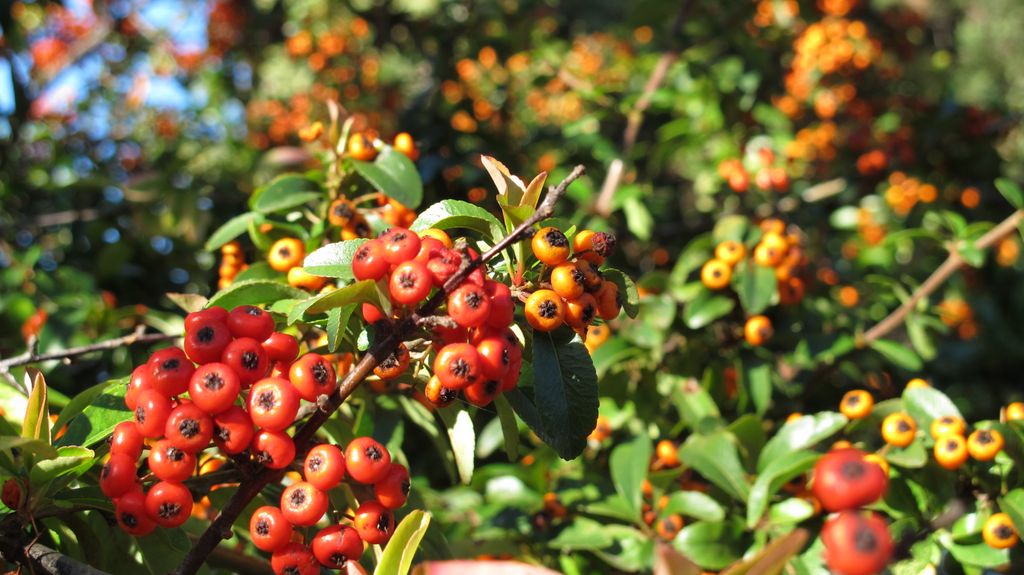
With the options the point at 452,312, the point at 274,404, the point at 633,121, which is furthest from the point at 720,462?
the point at 633,121

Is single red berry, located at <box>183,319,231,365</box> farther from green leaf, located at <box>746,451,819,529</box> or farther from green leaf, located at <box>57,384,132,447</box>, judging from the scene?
green leaf, located at <box>746,451,819,529</box>

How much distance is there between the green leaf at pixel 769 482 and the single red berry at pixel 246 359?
1.30m

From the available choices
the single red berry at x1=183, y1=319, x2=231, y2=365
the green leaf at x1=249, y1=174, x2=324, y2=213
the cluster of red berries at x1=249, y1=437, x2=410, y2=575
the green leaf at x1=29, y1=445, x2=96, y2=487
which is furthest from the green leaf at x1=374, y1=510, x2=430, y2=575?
the green leaf at x1=249, y1=174, x2=324, y2=213

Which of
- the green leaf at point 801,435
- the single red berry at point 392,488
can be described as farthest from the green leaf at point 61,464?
the green leaf at point 801,435

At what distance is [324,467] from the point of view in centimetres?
134

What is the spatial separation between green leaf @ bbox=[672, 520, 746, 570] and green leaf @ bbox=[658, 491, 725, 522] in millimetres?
24

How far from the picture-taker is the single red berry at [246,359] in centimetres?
130

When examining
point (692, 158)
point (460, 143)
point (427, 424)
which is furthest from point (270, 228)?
point (692, 158)

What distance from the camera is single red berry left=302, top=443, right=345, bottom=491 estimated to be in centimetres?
133

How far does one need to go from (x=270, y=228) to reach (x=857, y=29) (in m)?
4.82

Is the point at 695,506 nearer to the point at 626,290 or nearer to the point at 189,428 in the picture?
the point at 626,290

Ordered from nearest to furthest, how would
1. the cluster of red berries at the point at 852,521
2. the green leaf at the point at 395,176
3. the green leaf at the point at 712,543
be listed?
1. the cluster of red berries at the point at 852,521
2. the green leaf at the point at 395,176
3. the green leaf at the point at 712,543

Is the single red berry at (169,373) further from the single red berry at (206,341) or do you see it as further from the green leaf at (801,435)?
the green leaf at (801,435)

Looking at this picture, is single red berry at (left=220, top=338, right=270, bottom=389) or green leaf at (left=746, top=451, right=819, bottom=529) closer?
single red berry at (left=220, top=338, right=270, bottom=389)
